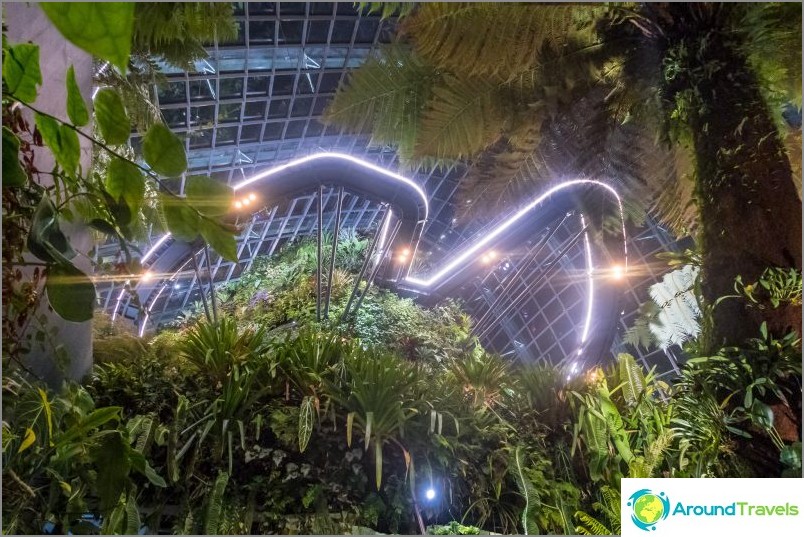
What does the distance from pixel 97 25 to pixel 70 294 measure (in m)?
0.53

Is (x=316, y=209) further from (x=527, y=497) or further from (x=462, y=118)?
(x=527, y=497)

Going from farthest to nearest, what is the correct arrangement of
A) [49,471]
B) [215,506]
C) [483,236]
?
1. [483,236]
2. [215,506]
3. [49,471]

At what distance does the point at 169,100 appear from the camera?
5.86 ft

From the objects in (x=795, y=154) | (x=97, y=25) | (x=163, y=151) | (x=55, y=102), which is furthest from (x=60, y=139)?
(x=795, y=154)

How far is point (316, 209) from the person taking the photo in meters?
1.80

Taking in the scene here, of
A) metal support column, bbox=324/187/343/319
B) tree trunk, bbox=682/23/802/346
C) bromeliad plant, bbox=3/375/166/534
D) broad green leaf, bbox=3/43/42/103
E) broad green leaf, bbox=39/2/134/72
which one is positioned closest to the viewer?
broad green leaf, bbox=39/2/134/72

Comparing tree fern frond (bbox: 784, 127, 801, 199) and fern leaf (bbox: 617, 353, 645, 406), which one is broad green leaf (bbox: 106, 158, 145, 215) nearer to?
fern leaf (bbox: 617, 353, 645, 406)

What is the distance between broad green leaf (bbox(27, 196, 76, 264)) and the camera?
0.69 meters

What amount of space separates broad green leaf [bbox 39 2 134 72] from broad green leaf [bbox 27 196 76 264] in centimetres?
38

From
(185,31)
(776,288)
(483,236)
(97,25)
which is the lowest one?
(97,25)

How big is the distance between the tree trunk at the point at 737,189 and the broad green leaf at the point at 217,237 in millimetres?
1667

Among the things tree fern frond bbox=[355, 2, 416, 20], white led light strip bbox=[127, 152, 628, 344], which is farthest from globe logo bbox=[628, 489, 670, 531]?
tree fern frond bbox=[355, 2, 416, 20]

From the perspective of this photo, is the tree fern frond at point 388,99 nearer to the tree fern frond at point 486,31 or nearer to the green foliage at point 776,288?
the tree fern frond at point 486,31

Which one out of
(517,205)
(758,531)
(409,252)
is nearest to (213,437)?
(409,252)
